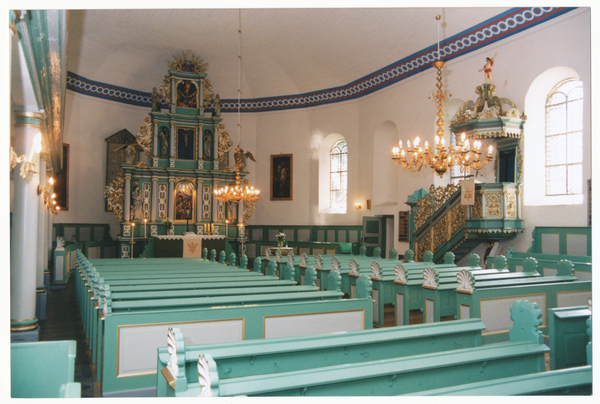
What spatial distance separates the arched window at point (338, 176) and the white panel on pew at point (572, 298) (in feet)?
36.4

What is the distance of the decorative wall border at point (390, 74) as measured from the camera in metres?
10.1

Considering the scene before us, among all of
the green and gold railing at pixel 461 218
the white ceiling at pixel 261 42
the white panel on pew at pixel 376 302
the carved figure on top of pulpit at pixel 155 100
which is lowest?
the white panel on pew at pixel 376 302

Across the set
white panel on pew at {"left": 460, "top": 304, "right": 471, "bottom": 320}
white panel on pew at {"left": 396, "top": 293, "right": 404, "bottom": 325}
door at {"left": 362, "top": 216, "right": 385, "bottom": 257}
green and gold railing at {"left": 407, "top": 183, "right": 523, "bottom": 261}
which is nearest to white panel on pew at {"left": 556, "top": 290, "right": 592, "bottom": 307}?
white panel on pew at {"left": 460, "top": 304, "right": 471, "bottom": 320}

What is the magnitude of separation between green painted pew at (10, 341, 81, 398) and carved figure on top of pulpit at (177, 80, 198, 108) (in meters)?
15.0

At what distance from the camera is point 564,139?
9.89 m

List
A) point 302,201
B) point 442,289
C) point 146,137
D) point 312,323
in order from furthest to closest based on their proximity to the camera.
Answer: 1. point 302,201
2. point 146,137
3. point 442,289
4. point 312,323

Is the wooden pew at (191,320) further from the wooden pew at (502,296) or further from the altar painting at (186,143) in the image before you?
the altar painting at (186,143)

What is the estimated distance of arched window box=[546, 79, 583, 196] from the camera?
9.57 metres

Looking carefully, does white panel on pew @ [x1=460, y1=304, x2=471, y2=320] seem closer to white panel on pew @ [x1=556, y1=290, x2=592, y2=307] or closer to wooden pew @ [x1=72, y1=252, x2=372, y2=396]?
wooden pew @ [x1=72, y1=252, x2=372, y2=396]

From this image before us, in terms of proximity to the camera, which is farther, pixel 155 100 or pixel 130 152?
pixel 155 100

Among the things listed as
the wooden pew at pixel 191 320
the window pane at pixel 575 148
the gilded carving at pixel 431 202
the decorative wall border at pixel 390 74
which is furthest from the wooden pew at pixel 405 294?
the decorative wall border at pixel 390 74

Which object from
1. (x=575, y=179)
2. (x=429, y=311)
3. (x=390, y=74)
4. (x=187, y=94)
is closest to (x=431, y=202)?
(x=575, y=179)

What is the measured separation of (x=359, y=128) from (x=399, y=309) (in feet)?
33.3

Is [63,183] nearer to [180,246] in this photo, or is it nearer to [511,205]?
[180,246]
